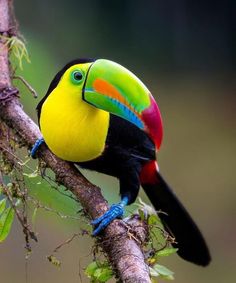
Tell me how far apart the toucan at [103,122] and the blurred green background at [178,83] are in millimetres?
A: 2258

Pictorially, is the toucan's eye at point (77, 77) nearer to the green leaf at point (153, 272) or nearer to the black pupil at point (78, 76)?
the black pupil at point (78, 76)

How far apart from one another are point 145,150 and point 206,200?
3737 millimetres

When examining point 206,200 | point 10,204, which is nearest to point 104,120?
point 10,204

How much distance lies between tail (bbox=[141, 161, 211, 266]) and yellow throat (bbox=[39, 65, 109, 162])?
315 millimetres

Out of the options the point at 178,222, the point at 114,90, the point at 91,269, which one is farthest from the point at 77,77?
the point at 178,222

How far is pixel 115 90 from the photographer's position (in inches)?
75.7

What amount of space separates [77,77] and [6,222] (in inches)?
16.2

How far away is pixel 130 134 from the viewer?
2.08m

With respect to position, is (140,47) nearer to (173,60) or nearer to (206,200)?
(173,60)

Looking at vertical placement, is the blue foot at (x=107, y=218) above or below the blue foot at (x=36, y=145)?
below

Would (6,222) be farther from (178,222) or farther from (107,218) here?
(178,222)

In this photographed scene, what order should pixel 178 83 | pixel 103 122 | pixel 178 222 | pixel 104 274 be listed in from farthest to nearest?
1. pixel 178 83
2. pixel 178 222
3. pixel 103 122
4. pixel 104 274

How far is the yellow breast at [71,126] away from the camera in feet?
6.37

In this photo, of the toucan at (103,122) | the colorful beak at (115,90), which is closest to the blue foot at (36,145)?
the toucan at (103,122)
